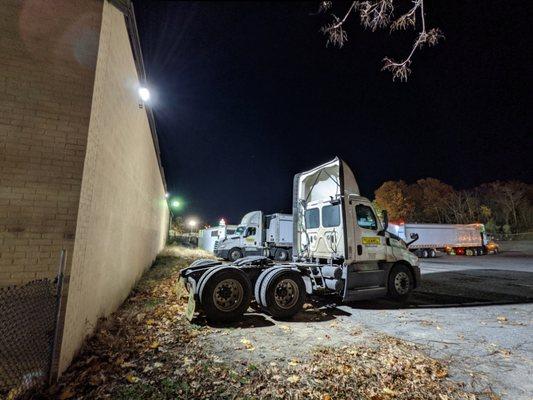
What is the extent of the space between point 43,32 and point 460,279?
1601cm

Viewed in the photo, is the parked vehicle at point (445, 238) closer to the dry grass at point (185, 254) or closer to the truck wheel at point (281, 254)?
the truck wheel at point (281, 254)

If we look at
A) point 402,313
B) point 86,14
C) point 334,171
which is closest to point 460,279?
point 402,313

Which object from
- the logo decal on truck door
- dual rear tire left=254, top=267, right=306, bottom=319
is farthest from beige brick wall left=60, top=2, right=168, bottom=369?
the logo decal on truck door

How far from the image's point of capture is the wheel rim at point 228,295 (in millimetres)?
6341

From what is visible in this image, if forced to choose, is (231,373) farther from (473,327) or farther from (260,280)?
(473,327)

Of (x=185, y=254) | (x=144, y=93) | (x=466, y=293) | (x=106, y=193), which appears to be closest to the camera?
(x=106, y=193)

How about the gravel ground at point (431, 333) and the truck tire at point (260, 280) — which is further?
the truck tire at point (260, 280)

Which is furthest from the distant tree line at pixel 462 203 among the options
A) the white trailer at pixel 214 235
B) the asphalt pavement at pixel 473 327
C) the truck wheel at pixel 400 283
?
the truck wheel at pixel 400 283

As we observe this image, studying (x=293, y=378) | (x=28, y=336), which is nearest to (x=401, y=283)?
(x=293, y=378)

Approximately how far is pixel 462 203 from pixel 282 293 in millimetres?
57230

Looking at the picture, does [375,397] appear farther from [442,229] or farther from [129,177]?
[442,229]

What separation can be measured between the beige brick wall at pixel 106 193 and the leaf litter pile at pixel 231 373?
404 mm

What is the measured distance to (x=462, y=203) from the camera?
172 ft

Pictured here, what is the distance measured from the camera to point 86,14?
4.33 metres
